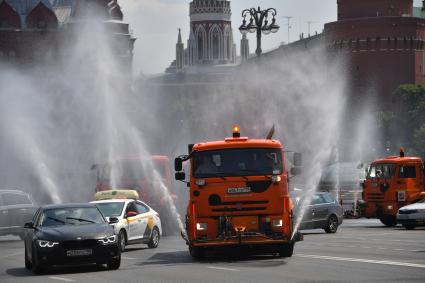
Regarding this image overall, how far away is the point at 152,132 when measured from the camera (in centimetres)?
12669

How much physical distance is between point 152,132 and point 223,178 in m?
101

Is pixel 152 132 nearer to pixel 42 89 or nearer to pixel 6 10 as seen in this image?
pixel 6 10

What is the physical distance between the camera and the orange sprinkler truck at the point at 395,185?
144ft

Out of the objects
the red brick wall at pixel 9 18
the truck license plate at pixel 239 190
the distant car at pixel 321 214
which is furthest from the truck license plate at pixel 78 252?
the red brick wall at pixel 9 18

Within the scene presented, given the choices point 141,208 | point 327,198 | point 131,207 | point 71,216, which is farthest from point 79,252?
point 327,198

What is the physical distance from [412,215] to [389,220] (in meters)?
4.62

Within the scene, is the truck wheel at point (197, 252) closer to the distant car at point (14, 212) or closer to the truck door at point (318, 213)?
the distant car at point (14, 212)

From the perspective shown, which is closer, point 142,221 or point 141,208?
point 142,221

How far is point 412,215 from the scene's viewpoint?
133ft

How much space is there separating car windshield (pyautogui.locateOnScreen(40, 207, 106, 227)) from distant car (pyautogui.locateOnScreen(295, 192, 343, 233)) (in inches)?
610

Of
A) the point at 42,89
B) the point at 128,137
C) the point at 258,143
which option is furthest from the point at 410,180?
the point at 42,89

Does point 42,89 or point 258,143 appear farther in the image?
point 42,89

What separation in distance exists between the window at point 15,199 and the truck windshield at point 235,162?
517 inches

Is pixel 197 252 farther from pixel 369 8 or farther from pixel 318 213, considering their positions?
pixel 369 8
